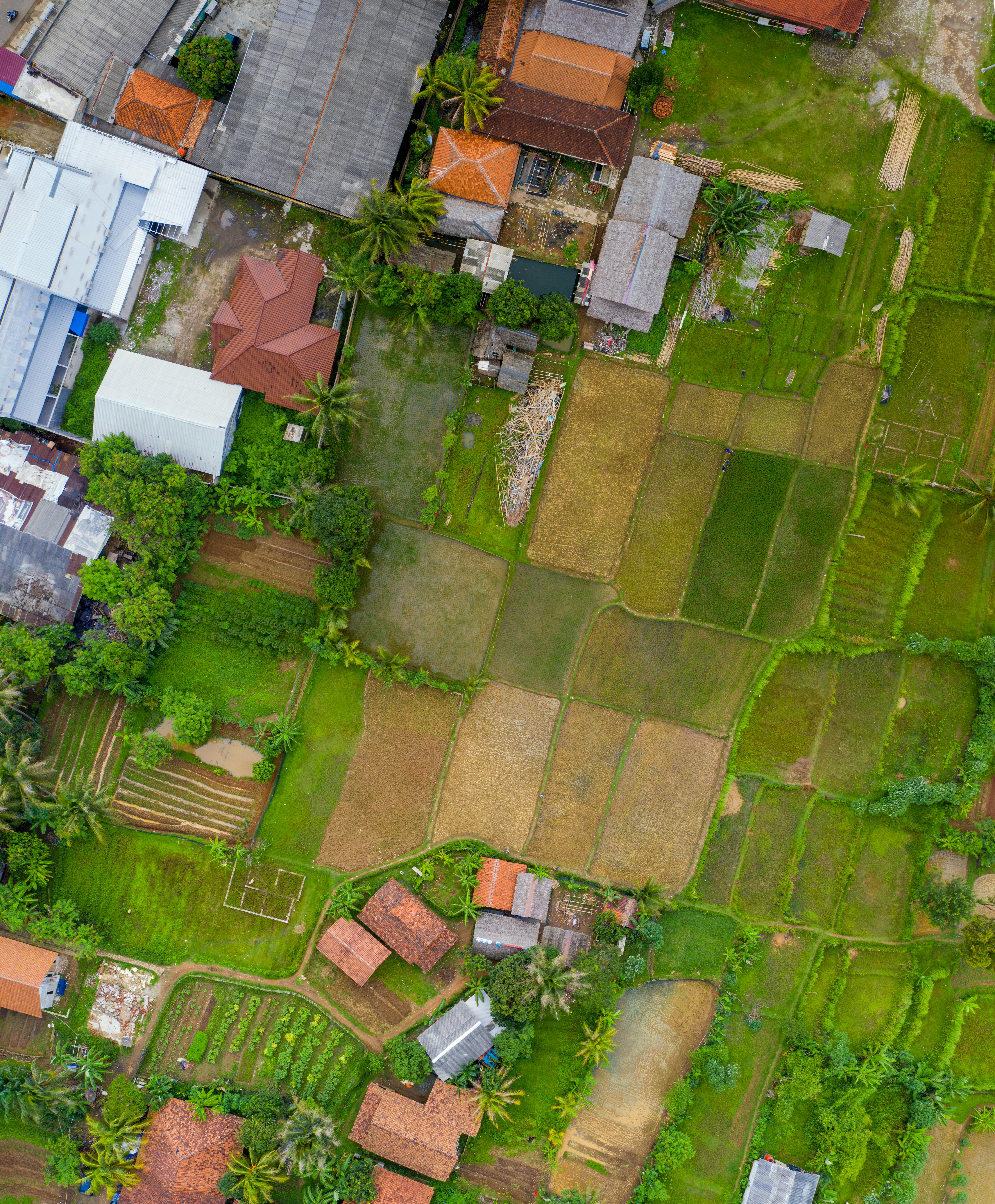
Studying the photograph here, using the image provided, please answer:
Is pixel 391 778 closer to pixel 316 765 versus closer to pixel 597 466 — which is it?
pixel 316 765

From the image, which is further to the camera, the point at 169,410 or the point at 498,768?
the point at 498,768

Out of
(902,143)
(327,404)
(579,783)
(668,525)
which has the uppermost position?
(902,143)

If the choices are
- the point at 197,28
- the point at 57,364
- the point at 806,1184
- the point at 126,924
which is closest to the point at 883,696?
the point at 806,1184

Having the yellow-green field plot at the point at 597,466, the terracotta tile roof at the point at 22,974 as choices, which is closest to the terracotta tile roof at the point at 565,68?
the yellow-green field plot at the point at 597,466

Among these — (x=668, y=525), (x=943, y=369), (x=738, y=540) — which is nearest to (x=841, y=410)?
(x=943, y=369)

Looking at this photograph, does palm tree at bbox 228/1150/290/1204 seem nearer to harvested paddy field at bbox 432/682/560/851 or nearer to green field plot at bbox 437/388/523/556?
harvested paddy field at bbox 432/682/560/851

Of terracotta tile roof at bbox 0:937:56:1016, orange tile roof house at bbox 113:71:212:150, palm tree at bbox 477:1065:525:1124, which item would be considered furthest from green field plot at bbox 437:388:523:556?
terracotta tile roof at bbox 0:937:56:1016

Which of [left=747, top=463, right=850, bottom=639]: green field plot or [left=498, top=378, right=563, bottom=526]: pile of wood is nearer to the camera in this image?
[left=498, top=378, right=563, bottom=526]: pile of wood
